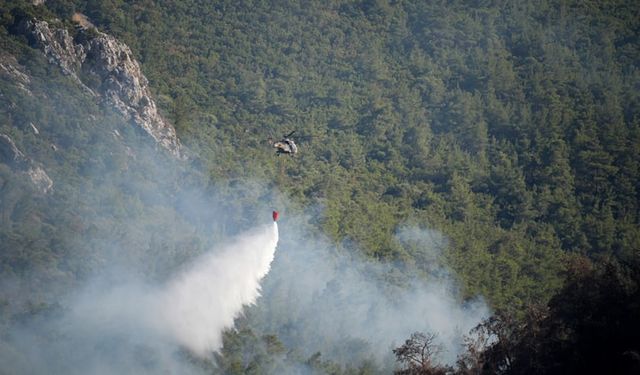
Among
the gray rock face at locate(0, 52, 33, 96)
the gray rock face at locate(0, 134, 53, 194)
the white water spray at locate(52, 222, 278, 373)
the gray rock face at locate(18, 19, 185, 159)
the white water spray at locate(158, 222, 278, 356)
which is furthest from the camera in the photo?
the gray rock face at locate(18, 19, 185, 159)

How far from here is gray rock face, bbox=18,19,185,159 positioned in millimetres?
85938

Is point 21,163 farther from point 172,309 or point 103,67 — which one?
point 172,309

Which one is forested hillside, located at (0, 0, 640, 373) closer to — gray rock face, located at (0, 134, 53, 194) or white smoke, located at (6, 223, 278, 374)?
gray rock face, located at (0, 134, 53, 194)

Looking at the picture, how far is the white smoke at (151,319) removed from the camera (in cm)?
5959

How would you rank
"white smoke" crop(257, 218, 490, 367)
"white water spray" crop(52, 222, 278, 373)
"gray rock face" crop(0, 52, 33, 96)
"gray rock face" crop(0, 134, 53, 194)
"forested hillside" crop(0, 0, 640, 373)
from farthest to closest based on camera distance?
1. "gray rock face" crop(0, 52, 33, 96)
2. "gray rock face" crop(0, 134, 53, 194)
3. "forested hillside" crop(0, 0, 640, 373)
4. "white smoke" crop(257, 218, 490, 367)
5. "white water spray" crop(52, 222, 278, 373)

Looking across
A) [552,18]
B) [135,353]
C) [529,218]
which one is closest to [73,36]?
[135,353]

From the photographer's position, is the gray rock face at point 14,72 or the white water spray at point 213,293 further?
the gray rock face at point 14,72

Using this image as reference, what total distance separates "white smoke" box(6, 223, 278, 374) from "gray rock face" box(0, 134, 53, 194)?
11.5 m

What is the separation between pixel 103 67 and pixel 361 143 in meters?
34.1

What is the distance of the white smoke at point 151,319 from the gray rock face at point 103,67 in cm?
1979

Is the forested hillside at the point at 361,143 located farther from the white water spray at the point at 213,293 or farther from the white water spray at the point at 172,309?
the white water spray at the point at 172,309

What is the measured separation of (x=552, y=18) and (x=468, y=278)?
78.9 m

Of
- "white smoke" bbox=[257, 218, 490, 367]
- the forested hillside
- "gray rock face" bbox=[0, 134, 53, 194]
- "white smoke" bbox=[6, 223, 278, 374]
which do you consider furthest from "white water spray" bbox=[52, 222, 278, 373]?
"gray rock face" bbox=[0, 134, 53, 194]

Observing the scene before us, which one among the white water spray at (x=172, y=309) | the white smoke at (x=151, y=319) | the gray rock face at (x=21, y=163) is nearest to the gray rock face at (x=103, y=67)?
the gray rock face at (x=21, y=163)
